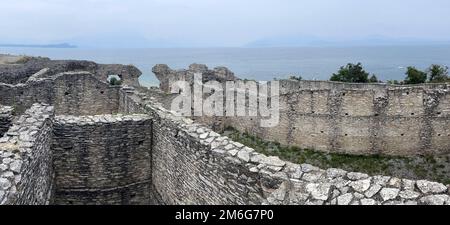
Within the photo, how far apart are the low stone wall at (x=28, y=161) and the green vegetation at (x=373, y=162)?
10644mm

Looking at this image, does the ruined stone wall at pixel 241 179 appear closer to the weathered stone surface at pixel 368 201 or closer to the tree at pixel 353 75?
the weathered stone surface at pixel 368 201

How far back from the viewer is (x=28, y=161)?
741 centimetres

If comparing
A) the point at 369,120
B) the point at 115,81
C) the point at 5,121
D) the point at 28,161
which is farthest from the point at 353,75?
the point at 28,161

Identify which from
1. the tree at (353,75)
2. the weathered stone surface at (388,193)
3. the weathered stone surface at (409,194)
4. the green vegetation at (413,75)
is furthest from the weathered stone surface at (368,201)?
the tree at (353,75)

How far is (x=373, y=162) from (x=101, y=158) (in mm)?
11630

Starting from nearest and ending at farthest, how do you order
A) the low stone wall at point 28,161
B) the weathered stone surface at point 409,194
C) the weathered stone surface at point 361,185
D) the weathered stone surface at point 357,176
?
the weathered stone surface at point 409,194, the weathered stone surface at point 361,185, the weathered stone surface at point 357,176, the low stone wall at point 28,161

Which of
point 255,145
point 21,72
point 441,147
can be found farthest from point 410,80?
point 21,72

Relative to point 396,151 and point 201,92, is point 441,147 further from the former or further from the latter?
point 201,92

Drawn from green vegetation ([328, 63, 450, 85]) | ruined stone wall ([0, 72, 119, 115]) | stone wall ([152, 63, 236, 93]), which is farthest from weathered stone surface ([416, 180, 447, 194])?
green vegetation ([328, 63, 450, 85])

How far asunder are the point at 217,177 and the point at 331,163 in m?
11.5

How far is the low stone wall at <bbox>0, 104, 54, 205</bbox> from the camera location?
6430 millimetres

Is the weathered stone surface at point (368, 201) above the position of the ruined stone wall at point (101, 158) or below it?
above

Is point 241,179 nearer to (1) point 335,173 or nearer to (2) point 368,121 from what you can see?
(1) point 335,173

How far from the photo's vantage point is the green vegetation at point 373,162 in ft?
56.7
